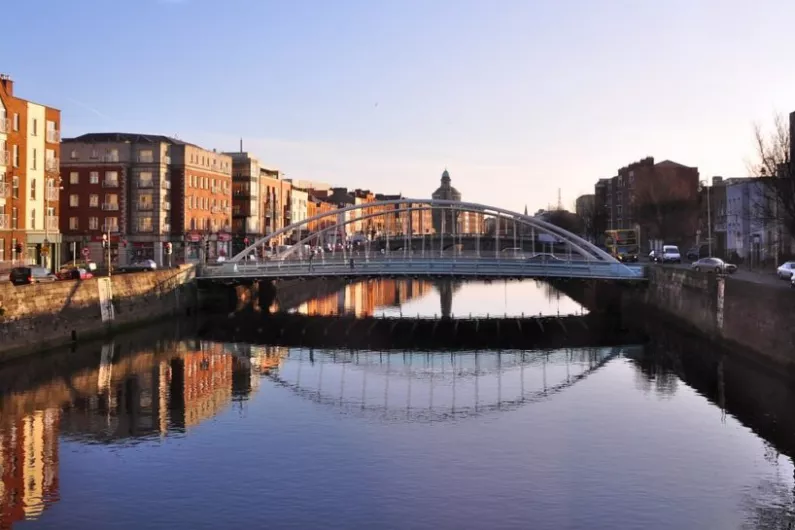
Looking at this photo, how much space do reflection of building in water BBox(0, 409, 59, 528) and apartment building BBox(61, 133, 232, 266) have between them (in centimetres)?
5352

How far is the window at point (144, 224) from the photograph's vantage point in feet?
272

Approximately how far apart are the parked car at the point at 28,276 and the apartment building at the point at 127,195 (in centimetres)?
3030

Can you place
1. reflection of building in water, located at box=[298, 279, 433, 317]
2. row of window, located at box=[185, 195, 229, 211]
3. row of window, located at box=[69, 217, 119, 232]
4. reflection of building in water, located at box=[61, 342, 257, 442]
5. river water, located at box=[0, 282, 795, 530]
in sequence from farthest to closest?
row of window, located at box=[185, 195, 229, 211], row of window, located at box=[69, 217, 119, 232], reflection of building in water, located at box=[298, 279, 433, 317], reflection of building in water, located at box=[61, 342, 257, 442], river water, located at box=[0, 282, 795, 530]

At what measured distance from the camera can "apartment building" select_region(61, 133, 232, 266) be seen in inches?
3194

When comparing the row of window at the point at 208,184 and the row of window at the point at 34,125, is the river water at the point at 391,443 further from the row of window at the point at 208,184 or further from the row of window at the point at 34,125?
the row of window at the point at 208,184

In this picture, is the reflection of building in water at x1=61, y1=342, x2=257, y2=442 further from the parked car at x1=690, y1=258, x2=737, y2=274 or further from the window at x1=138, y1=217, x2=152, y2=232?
the window at x1=138, y1=217, x2=152, y2=232

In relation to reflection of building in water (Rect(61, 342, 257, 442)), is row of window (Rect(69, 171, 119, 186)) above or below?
above

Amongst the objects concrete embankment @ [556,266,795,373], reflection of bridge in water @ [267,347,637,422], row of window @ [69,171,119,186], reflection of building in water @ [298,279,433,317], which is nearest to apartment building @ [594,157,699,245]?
reflection of building in water @ [298,279,433,317]

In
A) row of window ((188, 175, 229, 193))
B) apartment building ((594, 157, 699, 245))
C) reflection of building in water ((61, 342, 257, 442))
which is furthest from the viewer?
apartment building ((594, 157, 699, 245))

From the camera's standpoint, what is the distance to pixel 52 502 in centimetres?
1980

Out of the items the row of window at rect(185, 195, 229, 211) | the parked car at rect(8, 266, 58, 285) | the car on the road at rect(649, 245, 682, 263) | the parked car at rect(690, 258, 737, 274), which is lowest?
the parked car at rect(8, 266, 58, 285)

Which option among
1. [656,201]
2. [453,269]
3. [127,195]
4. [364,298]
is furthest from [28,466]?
[656,201]

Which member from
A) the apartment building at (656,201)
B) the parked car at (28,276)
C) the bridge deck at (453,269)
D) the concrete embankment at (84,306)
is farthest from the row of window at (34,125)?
the apartment building at (656,201)

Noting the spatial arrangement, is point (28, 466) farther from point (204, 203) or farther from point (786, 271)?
point (204, 203)
